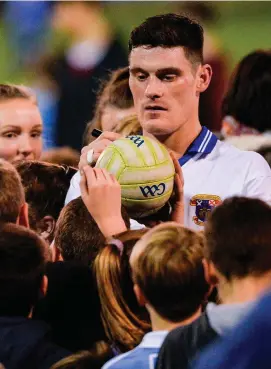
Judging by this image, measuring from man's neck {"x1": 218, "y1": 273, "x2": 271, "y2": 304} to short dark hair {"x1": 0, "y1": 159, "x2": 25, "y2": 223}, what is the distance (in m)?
1.14

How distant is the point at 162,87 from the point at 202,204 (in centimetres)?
48

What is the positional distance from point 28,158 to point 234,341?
3.49 metres

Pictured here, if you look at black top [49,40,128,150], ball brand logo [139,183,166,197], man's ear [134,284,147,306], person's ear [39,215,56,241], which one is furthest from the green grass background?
man's ear [134,284,147,306]

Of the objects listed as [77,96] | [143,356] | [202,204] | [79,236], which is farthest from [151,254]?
[77,96]

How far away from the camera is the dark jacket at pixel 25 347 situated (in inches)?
134

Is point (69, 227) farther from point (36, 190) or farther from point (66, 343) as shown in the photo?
point (36, 190)

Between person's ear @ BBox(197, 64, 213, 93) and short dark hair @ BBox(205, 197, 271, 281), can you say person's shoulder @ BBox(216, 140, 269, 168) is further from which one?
short dark hair @ BBox(205, 197, 271, 281)

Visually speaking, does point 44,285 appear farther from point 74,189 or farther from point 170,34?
point 170,34

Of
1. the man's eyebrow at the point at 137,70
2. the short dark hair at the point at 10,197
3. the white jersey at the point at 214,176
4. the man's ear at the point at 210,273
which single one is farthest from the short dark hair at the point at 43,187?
the man's ear at the point at 210,273

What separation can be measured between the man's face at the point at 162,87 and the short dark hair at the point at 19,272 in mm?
969

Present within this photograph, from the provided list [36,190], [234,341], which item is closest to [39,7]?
[36,190]

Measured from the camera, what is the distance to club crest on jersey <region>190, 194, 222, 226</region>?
170 inches

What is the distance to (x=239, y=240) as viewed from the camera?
124 inches

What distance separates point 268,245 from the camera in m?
3.15
